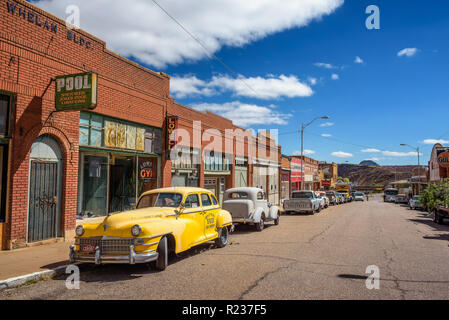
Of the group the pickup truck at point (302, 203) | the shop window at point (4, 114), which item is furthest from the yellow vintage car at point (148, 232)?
the pickup truck at point (302, 203)

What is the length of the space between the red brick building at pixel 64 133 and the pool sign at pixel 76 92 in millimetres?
417

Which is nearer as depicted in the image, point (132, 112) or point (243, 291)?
point (243, 291)

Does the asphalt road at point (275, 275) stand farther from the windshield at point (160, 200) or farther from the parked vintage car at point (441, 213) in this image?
the parked vintage car at point (441, 213)

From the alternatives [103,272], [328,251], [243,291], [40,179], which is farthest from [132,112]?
[243,291]

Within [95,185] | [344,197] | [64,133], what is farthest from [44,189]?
[344,197]

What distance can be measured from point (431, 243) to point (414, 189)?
65096 millimetres

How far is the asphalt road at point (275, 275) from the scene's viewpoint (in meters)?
5.79

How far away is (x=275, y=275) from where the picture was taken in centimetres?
690

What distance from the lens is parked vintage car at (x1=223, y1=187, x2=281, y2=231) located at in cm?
1410

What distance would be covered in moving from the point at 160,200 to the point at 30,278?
335 cm

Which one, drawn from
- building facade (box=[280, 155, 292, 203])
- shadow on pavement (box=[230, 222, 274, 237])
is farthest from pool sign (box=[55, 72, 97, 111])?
building facade (box=[280, 155, 292, 203])

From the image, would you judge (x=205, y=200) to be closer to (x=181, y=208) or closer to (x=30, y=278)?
(x=181, y=208)
